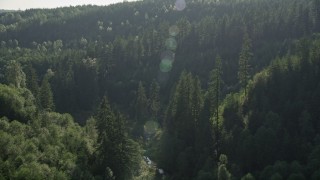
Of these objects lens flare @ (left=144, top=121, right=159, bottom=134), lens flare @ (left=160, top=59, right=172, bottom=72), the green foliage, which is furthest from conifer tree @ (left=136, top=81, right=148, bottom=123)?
the green foliage

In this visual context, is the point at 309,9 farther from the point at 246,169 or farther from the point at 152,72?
the point at 246,169

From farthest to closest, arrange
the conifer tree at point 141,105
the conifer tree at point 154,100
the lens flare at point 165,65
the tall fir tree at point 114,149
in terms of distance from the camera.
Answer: the lens flare at point 165,65 < the conifer tree at point 141,105 < the conifer tree at point 154,100 < the tall fir tree at point 114,149

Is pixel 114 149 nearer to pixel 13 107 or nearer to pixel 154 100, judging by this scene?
pixel 13 107

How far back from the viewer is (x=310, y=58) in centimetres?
11662

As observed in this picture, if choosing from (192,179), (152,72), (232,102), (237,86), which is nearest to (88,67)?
(152,72)

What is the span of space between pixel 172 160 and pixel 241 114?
21.6 m

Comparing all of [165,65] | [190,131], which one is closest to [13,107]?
[190,131]

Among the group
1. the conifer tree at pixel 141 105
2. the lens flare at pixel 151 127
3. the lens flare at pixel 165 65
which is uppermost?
the lens flare at pixel 165 65

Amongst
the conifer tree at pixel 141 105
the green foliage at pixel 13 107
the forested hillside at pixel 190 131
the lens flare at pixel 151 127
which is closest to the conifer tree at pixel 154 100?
the forested hillside at pixel 190 131

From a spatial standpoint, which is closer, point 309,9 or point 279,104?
point 279,104

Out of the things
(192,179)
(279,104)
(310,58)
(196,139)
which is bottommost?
(192,179)

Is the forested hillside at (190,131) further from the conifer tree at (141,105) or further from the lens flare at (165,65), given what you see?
the lens flare at (165,65)

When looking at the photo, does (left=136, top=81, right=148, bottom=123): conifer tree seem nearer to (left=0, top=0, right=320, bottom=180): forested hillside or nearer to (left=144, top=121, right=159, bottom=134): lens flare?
(left=0, top=0, right=320, bottom=180): forested hillside

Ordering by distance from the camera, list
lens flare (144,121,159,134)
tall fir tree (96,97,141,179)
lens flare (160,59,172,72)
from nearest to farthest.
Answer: tall fir tree (96,97,141,179), lens flare (144,121,159,134), lens flare (160,59,172,72)
